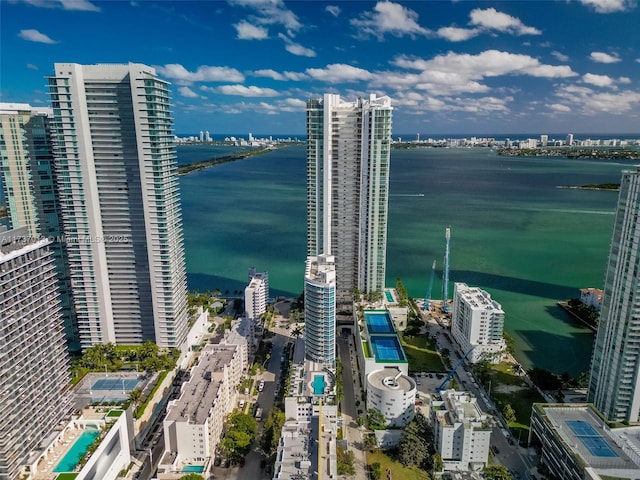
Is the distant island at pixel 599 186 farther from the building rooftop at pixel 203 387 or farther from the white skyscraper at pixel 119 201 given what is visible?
the white skyscraper at pixel 119 201

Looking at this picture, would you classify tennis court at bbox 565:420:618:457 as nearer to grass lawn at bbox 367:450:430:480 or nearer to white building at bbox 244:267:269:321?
grass lawn at bbox 367:450:430:480

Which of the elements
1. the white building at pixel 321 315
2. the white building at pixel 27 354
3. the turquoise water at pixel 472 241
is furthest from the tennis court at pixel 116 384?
the turquoise water at pixel 472 241

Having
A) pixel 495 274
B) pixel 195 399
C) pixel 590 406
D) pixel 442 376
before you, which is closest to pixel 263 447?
pixel 195 399

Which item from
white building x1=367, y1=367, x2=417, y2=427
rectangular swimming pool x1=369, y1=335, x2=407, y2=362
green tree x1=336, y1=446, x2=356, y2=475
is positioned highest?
rectangular swimming pool x1=369, y1=335, x2=407, y2=362

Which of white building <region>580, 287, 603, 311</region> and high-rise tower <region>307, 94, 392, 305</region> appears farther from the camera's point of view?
white building <region>580, 287, 603, 311</region>

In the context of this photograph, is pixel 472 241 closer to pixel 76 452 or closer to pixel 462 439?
pixel 462 439

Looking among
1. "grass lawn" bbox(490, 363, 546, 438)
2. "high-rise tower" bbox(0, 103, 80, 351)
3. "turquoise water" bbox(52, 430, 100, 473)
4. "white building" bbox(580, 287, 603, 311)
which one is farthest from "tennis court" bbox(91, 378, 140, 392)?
"white building" bbox(580, 287, 603, 311)

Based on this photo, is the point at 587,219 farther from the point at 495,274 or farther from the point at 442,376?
the point at 442,376
